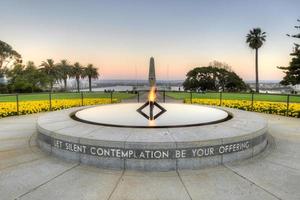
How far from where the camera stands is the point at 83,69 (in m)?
90.5

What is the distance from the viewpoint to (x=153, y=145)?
5395 millimetres

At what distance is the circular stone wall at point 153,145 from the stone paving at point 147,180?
191 mm

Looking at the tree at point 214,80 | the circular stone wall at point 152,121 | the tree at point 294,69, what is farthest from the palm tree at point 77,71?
the circular stone wall at point 152,121

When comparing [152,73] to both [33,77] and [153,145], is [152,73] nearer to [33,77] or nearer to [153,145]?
[153,145]

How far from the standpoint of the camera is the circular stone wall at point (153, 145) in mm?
5426

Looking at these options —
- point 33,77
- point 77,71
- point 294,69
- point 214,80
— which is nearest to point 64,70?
point 77,71

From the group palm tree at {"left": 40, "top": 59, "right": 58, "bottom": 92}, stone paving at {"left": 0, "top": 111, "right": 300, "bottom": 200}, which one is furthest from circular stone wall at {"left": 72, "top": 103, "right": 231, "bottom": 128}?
palm tree at {"left": 40, "top": 59, "right": 58, "bottom": 92}

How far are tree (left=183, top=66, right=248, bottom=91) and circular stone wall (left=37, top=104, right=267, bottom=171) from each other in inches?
2803

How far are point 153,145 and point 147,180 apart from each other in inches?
30.6

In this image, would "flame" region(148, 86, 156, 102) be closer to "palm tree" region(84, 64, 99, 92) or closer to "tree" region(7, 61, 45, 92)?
"tree" region(7, 61, 45, 92)

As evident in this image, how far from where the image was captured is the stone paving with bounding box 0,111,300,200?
14.5 feet

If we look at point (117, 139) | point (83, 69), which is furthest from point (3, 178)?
point (83, 69)

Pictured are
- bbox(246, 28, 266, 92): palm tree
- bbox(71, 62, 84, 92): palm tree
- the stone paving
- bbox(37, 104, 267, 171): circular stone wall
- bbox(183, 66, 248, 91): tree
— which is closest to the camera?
the stone paving

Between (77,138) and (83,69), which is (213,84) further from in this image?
(77,138)
